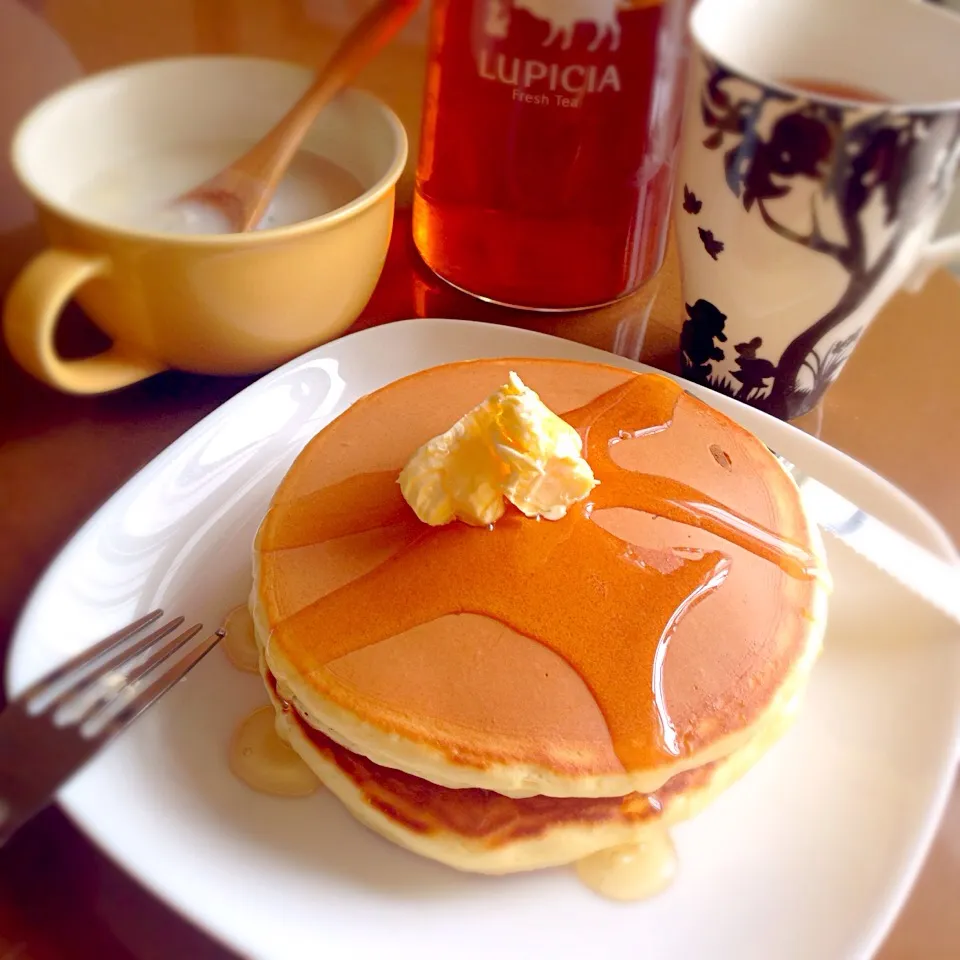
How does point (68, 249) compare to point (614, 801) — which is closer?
point (614, 801)

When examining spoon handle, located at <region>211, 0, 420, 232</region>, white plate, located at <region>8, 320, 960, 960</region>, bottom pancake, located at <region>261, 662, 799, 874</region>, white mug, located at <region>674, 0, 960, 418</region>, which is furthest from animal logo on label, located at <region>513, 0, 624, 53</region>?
bottom pancake, located at <region>261, 662, 799, 874</region>

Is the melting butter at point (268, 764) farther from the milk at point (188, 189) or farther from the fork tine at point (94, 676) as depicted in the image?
the milk at point (188, 189)

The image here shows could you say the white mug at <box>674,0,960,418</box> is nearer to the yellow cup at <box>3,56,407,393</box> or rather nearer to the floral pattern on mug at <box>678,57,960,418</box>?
the floral pattern on mug at <box>678,57,960,418</box>

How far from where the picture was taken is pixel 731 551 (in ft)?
1.77

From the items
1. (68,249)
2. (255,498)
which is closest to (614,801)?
(255,498)

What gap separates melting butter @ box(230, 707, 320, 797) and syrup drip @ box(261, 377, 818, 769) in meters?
0.07

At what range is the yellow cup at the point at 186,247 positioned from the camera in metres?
0.60

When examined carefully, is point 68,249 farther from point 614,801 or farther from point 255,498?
point 614,801

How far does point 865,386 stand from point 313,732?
60 cm

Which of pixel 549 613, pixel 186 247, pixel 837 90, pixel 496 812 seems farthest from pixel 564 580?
pixel 837 90

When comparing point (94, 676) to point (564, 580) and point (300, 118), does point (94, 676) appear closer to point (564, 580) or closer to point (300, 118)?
point (564, 580)

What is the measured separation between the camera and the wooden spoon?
706 millimetres

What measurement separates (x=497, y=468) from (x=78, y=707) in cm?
26

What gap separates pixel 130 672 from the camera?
1.64ft
